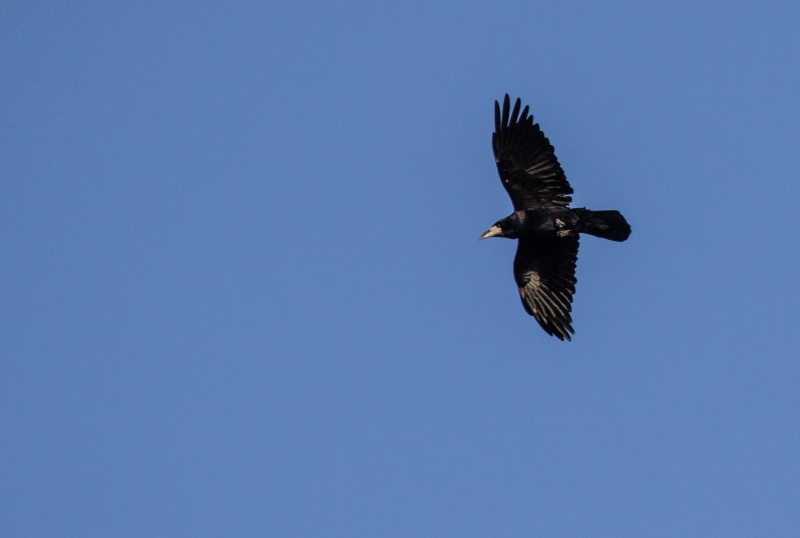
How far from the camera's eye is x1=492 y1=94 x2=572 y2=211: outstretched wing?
18344 millimetres

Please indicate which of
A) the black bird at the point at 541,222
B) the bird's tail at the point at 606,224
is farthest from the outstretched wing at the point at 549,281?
the bird's tail at the point at 606,224

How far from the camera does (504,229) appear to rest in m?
18.8

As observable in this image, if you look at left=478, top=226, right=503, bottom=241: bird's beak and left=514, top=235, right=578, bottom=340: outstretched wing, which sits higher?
left=478, top=226, right=503, bottom=241: bird's beak

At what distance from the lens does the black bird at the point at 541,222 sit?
18312mm

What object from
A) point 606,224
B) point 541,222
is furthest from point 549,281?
point 606,224

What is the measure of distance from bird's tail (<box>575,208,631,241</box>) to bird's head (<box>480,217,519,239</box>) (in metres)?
1.03

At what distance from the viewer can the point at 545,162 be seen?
18453mm

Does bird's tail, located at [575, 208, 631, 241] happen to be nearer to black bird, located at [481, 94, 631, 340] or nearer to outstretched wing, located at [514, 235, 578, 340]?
black bird, located at [481, 94, 631, 340]

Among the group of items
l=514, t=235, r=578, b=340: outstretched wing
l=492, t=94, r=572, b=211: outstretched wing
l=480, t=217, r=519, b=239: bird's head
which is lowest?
l=514, t=235, r=578, b=340: outstretched wing

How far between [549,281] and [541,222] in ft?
3.35

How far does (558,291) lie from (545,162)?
1.95 meters

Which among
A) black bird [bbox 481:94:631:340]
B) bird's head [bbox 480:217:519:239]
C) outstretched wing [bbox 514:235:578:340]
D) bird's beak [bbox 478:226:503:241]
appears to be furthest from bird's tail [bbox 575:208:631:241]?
bird's beak [bbox 478:226:503:241]

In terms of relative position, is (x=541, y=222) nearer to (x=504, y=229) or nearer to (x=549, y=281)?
(x=504, y=229)

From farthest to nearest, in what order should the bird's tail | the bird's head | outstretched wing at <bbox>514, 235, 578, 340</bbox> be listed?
outstretched wing at <bbox>514, 235, 578, 340</bbox>, the bird's head, the bird's tail
